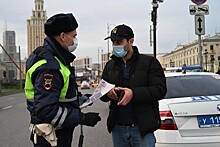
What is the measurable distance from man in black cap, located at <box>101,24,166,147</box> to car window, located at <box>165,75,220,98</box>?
170cm

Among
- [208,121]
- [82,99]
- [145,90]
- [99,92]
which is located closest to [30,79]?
[82,99]

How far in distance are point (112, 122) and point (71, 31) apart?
1.13m

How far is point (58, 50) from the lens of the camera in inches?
117

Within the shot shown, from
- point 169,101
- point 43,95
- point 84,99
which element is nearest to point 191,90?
point 169,101

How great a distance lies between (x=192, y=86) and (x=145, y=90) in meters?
2.39

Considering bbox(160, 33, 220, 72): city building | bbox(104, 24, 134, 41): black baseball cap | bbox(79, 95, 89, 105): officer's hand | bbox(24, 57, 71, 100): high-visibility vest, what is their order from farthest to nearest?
bbox(160, 33, 220, 72): city building, bbox(104, 24, 134, 41): black baseball cap, bbox(79, 95, 89, 105): officer's hand, bbox(24, 57, 71, 100): high-visibility vest

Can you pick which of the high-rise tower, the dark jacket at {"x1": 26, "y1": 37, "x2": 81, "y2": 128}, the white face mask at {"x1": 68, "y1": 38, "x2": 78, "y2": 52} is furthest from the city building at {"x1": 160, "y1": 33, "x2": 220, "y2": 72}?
the dark jacket at {"x1": 26, "y1": 37, "x2": 81, "y2": 128}

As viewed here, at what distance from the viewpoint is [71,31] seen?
3053 millimetres

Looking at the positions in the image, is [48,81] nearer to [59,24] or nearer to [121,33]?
[59,24]

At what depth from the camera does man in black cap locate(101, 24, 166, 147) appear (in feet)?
11.1

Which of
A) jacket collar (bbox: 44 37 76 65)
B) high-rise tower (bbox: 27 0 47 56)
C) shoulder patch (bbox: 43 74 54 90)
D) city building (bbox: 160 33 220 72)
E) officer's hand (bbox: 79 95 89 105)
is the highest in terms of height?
high-rise tower (bbox: 27 0 47 56)

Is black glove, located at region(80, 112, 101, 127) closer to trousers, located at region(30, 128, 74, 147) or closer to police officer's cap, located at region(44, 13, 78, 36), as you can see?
trousers, located at region(30, 128, 74, 147)

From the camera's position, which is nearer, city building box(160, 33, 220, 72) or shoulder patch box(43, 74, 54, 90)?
shoulder patch box(43, 74, 54, 90)

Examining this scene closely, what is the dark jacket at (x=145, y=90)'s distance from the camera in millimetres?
3373
